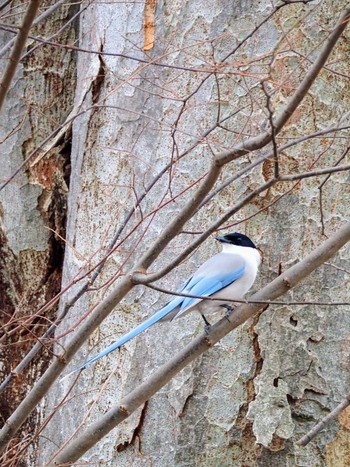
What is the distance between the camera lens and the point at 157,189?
9.30 feet

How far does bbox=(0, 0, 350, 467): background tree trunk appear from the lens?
105 inches

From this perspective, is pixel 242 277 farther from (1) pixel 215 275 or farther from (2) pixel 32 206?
(2) pixel 32 206

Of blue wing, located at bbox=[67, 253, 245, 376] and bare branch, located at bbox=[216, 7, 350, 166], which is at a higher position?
→ bare branch, located at bbox=[216, 7, 350, 166]

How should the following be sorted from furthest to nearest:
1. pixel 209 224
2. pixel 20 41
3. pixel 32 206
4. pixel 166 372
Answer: pixel 32 206, pixel 209 224, pixel 166 372, pixel 20 41

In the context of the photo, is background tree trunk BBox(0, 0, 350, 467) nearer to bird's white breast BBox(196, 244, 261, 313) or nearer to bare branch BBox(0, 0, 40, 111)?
bird's white breast BBox(196, 244, 261, 313)

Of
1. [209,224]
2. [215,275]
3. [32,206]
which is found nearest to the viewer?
[215,275]

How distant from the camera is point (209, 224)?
277 cm

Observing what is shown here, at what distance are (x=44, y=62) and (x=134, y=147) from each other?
41.2 inches

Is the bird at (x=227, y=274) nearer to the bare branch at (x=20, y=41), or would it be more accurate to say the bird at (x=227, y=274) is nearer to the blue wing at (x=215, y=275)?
the blue wing at (x=215, y=275)

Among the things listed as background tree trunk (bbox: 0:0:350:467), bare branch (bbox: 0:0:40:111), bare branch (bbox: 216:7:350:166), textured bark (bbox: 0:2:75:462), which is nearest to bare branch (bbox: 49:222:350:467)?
bare branch (bbox: 216:7:350:166)

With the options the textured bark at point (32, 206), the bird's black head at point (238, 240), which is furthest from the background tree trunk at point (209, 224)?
the textured bark at point (32, 206)

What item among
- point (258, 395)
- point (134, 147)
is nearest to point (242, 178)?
point (134, 147)

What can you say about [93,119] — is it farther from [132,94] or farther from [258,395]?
[258,395]

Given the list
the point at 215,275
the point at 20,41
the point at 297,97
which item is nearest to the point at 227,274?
the point at 215,275
